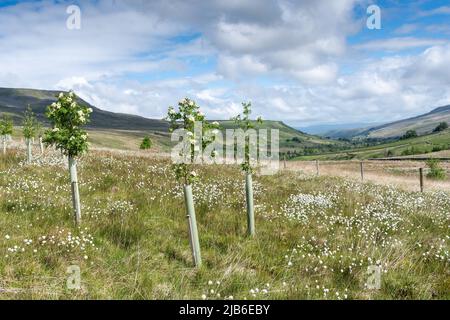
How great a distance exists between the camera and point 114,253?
9.81m

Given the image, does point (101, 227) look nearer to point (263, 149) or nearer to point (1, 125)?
point (263, 149)

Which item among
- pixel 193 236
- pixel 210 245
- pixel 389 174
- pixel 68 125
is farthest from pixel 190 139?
pixel 389 174

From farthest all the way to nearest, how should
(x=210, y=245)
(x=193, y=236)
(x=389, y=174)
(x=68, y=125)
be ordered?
1. (x=389, y=174)
2. (x=68, y=125)
3. (x=210, y=245)
4. (x=193, y=236)

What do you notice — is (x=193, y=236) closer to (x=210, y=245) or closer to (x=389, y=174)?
(x=210, y=245)

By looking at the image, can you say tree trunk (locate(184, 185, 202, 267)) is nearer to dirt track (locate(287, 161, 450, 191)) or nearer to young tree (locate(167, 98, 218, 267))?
young tree (locate(167, 98, 218, 267))

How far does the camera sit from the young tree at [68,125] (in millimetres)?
12305

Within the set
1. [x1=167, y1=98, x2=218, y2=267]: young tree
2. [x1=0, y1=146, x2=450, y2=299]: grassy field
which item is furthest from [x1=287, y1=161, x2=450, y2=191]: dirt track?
[x1=167, y1=98, x2=218, y2=267]: young tree

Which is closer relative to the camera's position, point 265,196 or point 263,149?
point 263,149

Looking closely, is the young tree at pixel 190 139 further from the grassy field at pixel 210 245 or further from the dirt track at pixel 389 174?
the dirt track at pixel 389 174

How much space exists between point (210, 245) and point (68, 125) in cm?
600

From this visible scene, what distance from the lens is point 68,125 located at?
12789 mm
